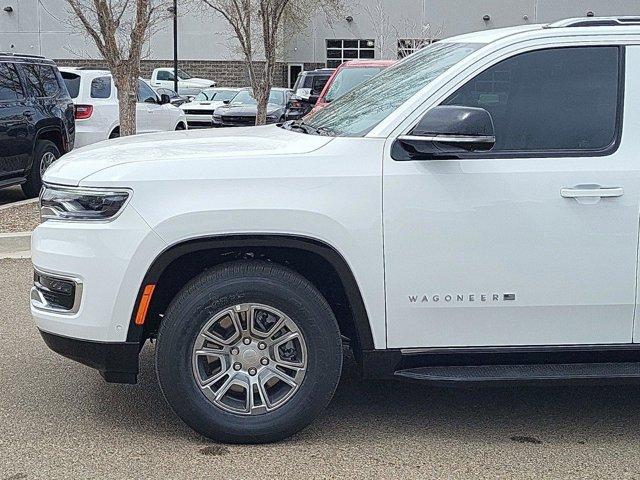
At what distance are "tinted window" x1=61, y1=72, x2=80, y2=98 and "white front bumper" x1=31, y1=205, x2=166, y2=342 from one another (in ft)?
36.0

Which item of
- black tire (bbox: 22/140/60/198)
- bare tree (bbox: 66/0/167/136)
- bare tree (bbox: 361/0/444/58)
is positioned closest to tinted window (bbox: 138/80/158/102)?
bare tree (bbox: 66/0/167/136)

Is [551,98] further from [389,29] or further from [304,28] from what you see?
[304,28]

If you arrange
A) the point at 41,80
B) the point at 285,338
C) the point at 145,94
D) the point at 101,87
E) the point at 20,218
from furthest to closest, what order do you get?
the point at 145,94 → the point at 101,87 → the point at 41,80 → the point at 20,218 → the point at 285,338

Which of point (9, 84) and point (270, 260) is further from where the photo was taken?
point (9, 84)

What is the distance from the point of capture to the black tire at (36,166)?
1184 cm

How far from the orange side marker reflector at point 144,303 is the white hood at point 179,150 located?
0.54m

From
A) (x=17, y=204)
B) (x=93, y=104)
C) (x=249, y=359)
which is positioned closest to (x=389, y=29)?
(x=93, y=104)

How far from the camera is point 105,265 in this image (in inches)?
164

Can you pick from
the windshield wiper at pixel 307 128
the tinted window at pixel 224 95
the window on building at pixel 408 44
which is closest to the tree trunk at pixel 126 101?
the windshield wiper at pixel 307 128

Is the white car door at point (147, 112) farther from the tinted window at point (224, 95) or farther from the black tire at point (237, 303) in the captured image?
the black tire at point (237, 303)

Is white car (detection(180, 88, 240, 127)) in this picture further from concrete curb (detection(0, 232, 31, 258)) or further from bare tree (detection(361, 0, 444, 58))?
concrete curb (detection(0, 232, 31, 258))

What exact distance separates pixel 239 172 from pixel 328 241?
509mm

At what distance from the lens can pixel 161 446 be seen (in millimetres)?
4422

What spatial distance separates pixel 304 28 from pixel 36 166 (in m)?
27.8
